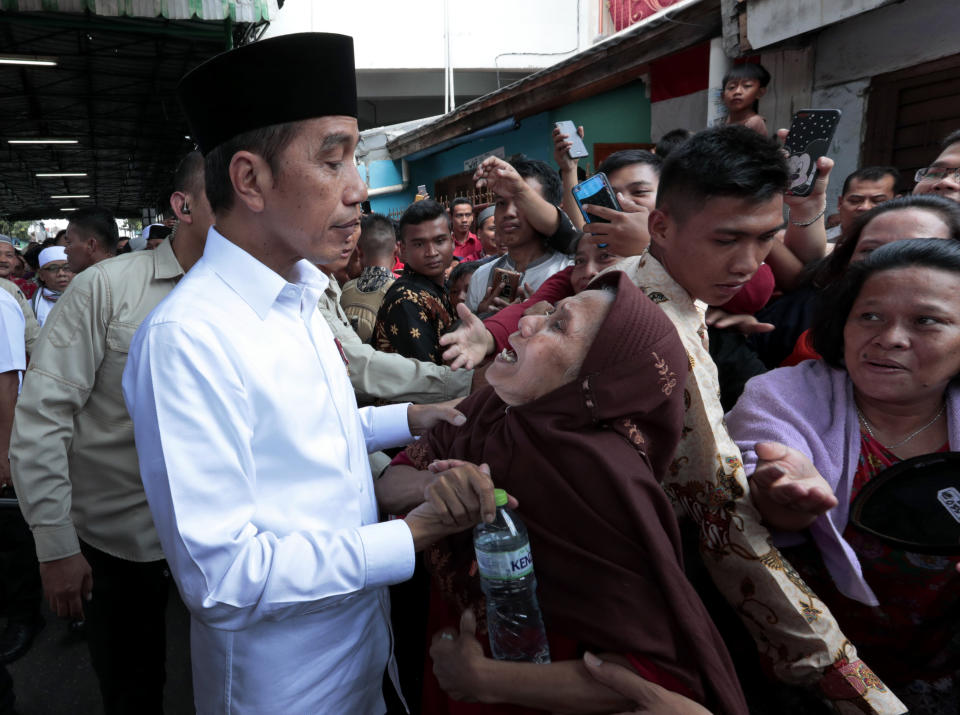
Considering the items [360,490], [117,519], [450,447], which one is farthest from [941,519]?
[117,519]

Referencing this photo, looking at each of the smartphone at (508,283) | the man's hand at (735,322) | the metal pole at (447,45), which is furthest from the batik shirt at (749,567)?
the metal pole at (447,45)

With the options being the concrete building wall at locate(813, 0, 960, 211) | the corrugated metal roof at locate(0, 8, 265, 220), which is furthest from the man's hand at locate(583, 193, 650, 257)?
the concrete building wall at locate(813, 0, 960, 211)

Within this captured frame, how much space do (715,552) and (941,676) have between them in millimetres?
746

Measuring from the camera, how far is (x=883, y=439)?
1562 millimetres

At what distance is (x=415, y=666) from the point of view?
7.51ft

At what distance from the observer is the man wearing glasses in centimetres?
246

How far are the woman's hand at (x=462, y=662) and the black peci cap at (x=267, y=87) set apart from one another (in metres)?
1.22

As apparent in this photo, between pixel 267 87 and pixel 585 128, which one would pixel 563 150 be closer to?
pixel 267 87

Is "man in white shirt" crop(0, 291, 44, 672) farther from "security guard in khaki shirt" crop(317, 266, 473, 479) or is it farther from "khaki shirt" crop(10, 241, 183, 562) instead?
"security guard in khaki shirt" crop(317, 266, 473, 479)

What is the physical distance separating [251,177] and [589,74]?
7.21 m

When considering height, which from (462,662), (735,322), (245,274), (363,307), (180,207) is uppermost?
(180,207)

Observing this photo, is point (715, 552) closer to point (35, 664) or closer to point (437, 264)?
point (437, 264)

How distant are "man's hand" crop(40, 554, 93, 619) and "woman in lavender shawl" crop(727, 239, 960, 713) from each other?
2.05m

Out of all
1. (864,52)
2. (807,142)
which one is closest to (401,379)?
(807,142)
